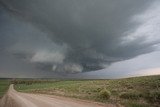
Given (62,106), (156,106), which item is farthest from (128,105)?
(62,106)

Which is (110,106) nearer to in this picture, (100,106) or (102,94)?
(100,106)

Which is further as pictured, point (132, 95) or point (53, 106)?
point (132, 95)

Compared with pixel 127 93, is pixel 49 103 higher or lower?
lower

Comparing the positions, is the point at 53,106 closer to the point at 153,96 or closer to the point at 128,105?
the point at 128,105

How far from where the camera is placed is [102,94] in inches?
1273

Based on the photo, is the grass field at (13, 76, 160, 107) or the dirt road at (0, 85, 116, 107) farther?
the grass field at (13, 76, 160, 107)

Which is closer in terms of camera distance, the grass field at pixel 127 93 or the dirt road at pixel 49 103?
the dirt road at pixel 49 103

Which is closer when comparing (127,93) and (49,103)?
(49,103)

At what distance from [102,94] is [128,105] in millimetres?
9233

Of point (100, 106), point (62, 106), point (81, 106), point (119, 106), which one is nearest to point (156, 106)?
point (119, 106)

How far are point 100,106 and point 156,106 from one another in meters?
6.25

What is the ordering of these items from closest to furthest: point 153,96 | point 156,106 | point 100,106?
point 100,106 → point 156,106 → point 153,96

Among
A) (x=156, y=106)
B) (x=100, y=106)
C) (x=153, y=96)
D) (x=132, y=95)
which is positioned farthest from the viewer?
(x=132, y=95)

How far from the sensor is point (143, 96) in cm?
3077
